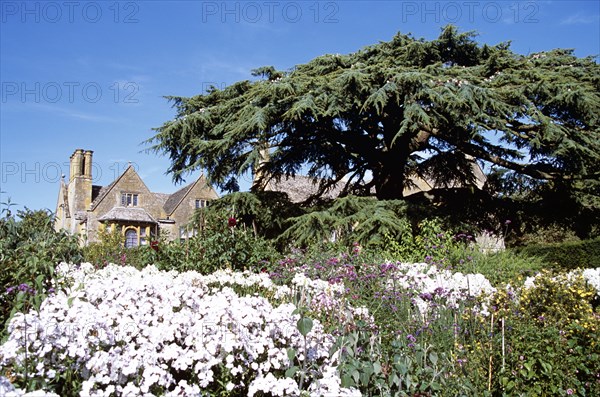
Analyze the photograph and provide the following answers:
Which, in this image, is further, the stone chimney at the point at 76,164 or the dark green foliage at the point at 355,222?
the stone chimney at the point at 76,164

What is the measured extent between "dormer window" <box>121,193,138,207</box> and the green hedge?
91.1ft

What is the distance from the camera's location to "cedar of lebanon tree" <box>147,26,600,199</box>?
427 inches

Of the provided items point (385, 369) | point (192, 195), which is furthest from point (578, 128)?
point (192, 195)

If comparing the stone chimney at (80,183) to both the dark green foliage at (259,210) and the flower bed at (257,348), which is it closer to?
the dark green foliage at (259,210)

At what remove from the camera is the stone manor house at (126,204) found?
3334 cm

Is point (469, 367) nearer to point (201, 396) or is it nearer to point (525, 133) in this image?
point (201, 396)

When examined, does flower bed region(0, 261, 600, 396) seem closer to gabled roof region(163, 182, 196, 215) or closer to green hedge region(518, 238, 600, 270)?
green hedge region(518, 238, 600, 270)

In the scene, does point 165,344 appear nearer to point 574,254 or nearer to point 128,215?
point 574,254

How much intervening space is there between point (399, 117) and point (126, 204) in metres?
25.5

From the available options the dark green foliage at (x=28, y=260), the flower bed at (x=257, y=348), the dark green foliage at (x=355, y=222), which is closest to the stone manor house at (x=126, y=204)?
the dark green foliage at (x=355, y=222)

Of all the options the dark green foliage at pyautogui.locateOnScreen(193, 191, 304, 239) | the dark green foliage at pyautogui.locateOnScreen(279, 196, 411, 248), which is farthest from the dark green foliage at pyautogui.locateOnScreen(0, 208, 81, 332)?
the dark green foliage at pyautogui.locateOnScreen(193, 191, 304, 239)

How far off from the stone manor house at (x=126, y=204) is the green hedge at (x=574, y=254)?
2447 cm

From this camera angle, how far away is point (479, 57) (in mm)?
14539

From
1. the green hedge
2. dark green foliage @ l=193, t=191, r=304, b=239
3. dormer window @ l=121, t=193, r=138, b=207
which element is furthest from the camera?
dormer window @ l=121, t=193, r=138, b=207
